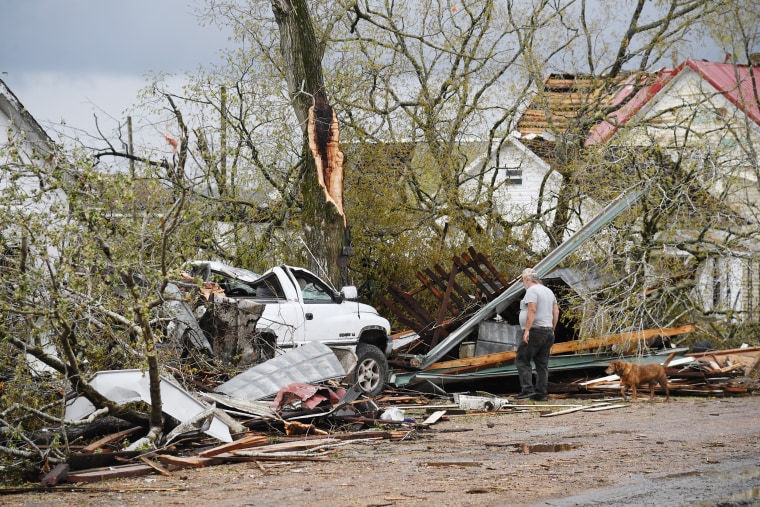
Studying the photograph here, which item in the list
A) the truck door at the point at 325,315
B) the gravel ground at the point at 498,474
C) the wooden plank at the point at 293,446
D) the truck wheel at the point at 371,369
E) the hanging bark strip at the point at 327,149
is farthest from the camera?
the hanging bark strip at the point at 327,149

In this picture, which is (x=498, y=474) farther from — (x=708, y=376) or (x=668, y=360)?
(x=708, y=376)

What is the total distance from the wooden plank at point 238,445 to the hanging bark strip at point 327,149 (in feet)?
29.7

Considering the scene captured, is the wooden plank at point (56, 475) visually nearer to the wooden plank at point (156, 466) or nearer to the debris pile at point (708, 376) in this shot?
the wooden plank at point (156, 466)

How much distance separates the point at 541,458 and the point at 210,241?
1105cm

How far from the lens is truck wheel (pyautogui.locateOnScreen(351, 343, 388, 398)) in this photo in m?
14.1

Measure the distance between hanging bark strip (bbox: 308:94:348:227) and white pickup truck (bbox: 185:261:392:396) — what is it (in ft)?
13.0

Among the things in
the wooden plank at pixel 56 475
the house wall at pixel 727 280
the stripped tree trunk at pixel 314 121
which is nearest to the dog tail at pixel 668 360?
the house wall at pixel 727 280

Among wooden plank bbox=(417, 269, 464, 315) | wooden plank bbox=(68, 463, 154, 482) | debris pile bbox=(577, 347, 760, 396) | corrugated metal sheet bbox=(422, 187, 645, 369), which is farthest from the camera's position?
Result: wooden plank bbox=(417, 269, 464, 315)

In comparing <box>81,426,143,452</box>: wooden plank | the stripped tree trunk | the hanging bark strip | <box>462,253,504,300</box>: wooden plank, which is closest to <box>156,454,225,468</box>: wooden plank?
<box>81,426,143,452</box>: wooden plank

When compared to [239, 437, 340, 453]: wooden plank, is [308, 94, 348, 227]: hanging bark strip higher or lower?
higher

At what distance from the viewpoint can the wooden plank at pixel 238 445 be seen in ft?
28.8

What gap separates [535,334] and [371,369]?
2624 millimetres

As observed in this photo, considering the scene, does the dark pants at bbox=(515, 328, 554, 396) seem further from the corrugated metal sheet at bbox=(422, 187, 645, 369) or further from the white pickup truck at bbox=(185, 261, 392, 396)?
the white pickup truck at bbox=(185, 261, 392, 396)

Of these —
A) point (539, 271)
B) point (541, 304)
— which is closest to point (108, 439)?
point (541, 304)
